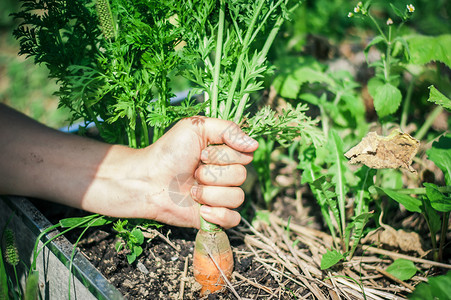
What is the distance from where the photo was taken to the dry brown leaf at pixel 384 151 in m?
1.46

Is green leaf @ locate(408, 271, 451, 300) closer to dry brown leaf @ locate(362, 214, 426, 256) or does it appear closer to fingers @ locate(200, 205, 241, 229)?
dry brown leaf @ locate(362, 214, 426, 256)

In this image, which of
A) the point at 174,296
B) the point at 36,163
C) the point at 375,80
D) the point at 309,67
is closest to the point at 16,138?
the point at 36,163

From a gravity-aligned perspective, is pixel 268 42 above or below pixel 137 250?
above

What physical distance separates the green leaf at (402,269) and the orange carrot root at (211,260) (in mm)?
751

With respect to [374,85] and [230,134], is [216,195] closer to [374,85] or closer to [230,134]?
[230,134]

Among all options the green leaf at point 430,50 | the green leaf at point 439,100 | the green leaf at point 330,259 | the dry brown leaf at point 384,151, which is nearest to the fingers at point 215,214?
the green leaf at point 330,259

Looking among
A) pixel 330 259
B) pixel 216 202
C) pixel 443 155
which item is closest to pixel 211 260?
pixel 216 202

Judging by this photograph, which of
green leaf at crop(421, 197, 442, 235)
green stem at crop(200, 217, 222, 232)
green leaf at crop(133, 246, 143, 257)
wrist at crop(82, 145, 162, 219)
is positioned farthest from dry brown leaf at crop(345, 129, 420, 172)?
green leaf at crop(133, 246, 143, 257)

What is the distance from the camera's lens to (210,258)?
4.91 feet

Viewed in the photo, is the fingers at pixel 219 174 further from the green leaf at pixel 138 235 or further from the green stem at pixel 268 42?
the green leaf at pixel 138 235

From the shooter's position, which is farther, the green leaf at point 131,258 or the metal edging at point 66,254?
the green leaf at point 131,258

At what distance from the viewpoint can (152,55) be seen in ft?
4.62

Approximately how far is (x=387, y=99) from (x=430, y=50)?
14.7 inches

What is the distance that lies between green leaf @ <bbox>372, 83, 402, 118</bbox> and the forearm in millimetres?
1273
